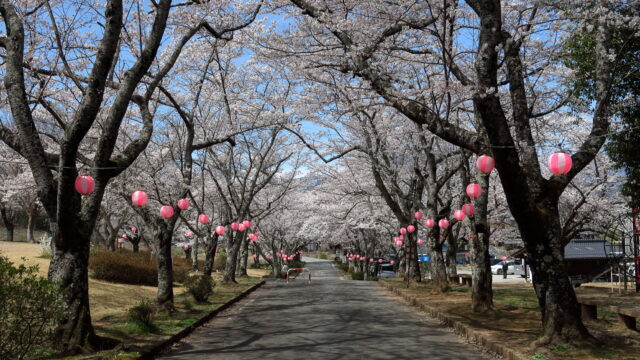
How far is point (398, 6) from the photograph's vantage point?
36.6ft

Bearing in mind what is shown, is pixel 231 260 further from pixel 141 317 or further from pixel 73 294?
pixel 73 294

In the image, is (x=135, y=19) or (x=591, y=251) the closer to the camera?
(x=135, y=19)

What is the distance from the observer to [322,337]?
964 centimetres

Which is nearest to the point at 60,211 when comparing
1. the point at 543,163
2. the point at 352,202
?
the point at 543,163

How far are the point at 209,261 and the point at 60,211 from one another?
17911 millimetres

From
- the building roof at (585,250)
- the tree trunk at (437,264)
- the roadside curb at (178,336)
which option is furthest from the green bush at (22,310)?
the building roof at (585,250)

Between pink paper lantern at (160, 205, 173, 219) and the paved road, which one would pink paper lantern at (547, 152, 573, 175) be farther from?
pink paper lantern at (160, 205, 173, 219)

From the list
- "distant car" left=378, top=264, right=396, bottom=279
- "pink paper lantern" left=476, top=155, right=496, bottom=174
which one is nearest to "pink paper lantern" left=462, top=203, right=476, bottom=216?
"pink paper lantern" left=476, top=155, right=496, bottom=174

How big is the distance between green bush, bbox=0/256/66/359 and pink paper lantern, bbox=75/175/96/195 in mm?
1867

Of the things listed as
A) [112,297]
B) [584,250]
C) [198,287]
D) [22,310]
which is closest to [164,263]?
[198,287]

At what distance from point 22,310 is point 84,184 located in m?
2.41

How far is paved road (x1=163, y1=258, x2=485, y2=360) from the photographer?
8.05 meters

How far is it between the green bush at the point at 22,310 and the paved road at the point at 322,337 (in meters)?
2.95

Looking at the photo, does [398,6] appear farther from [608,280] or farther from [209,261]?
[608,280]
